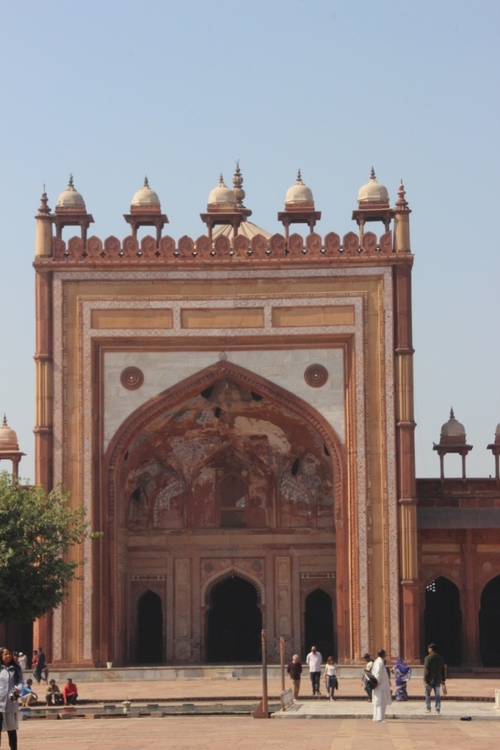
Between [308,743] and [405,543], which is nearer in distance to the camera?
[308,743]

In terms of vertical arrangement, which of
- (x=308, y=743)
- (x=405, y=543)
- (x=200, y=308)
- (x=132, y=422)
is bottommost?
(x=308, y=743)

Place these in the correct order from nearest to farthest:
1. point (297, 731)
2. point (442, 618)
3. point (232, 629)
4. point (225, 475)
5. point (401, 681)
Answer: point (297, 731)
point (401, 681)
point (442, 618)
point (232, 629)
point (225, 475)

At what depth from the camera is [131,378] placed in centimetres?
2772

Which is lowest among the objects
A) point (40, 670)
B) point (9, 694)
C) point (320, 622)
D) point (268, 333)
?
Result: point (40, 670)

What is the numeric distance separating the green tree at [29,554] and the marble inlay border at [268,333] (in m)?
3.12

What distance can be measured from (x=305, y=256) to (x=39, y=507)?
7140mm

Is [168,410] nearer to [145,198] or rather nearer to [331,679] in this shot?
[145,198]

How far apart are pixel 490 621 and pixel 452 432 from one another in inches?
146

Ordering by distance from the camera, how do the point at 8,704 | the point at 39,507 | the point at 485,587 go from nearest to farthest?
the point at 8,704, the point at 39,507, the point at 485,587

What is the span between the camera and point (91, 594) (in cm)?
2708

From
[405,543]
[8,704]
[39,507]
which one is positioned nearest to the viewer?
[8,704]

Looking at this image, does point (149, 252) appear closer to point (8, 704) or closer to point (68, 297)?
point (68, 297)

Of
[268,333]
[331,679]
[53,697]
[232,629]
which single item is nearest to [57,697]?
[53,697]

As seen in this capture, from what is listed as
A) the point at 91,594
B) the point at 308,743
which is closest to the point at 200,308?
the point at 91,594
